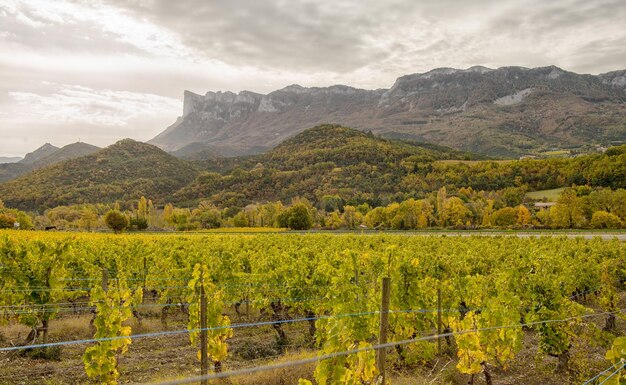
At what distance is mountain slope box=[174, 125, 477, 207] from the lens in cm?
12081

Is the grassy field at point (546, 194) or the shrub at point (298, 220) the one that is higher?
the grassy field at point (546, 194)

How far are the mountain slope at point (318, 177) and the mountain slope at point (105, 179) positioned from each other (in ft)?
43.3

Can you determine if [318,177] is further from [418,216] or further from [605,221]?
[605,221]

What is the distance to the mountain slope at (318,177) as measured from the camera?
121 meters

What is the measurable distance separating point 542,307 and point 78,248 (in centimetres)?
2075

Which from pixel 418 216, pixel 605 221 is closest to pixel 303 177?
pixel 418 216

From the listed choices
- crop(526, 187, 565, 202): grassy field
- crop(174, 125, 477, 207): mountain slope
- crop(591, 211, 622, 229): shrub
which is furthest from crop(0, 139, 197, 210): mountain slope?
crop(591, 211, 622, 229): shrub

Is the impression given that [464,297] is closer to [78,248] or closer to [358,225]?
[78,248]

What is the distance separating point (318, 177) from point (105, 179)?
227ft

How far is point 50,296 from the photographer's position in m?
12.0

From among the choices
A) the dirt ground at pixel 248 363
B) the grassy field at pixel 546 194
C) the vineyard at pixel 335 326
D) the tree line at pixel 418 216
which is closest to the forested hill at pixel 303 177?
the grassy field at pixel 546 194

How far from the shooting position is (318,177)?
13425 cm

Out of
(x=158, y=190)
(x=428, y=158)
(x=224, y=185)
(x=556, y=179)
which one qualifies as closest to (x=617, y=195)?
(x=556, y=179)

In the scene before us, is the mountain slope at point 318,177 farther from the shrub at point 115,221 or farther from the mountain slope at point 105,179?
the shrub at point 115,221
